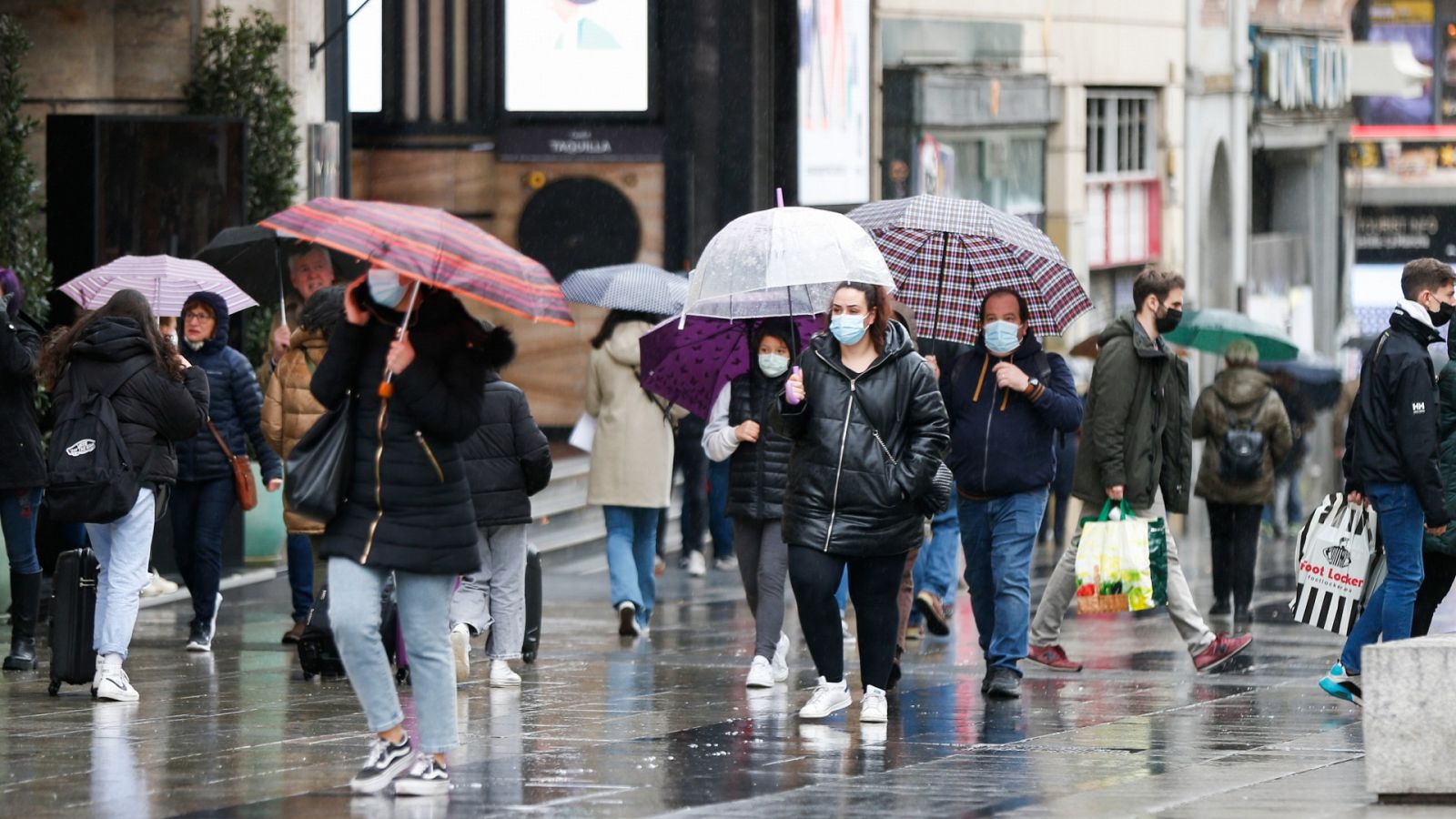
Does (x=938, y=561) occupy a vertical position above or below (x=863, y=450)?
below

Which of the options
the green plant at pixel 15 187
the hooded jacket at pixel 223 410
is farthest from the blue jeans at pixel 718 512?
the hooded jacket at pixel 223 410

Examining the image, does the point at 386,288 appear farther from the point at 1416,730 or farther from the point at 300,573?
the point at 300,573

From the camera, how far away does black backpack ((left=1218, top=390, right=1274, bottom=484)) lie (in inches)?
579

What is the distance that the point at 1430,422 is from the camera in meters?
10.1

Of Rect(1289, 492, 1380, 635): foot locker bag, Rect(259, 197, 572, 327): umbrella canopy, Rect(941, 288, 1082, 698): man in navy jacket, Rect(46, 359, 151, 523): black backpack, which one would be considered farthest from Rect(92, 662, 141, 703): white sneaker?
Rect(1289, 492, 1380, 635): foot locker bag

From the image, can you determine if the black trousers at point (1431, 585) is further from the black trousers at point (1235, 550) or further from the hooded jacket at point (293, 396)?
the hooded jacket at point (293, 396)

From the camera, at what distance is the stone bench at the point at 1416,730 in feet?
25.6

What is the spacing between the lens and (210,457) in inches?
485

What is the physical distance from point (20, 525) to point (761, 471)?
3.26 metres

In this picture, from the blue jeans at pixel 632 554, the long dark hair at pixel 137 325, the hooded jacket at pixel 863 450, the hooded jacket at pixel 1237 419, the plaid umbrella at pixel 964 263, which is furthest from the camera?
the hooded jacket at pixel 1237 419

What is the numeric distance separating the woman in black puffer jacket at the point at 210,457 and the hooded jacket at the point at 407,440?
4.35 metres

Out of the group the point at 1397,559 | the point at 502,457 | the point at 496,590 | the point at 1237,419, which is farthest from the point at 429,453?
the point at 1237,419

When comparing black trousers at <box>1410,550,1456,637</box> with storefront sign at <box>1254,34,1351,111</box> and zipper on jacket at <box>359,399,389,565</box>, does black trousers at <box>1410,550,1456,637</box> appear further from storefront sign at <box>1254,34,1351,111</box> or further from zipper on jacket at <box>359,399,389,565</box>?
storefront sign at <box>1254,34,1351,111</box>

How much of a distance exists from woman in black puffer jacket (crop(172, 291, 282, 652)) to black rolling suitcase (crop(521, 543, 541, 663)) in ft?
4.48
